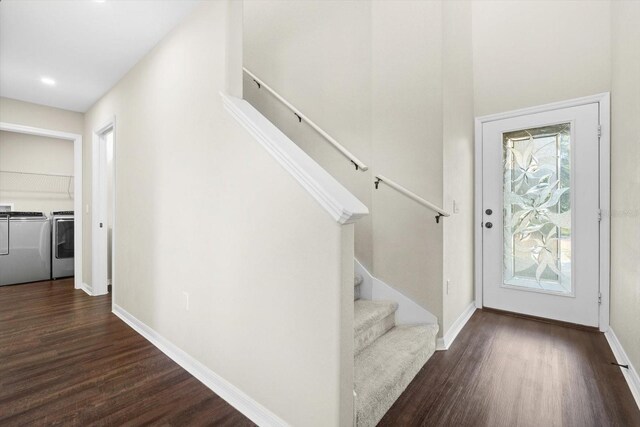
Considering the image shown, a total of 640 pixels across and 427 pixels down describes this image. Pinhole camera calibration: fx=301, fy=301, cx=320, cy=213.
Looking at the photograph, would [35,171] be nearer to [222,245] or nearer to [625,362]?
[222,245]

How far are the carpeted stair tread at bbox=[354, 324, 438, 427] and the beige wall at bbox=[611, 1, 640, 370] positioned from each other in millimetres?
1204

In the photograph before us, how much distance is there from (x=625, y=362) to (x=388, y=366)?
1.65 m

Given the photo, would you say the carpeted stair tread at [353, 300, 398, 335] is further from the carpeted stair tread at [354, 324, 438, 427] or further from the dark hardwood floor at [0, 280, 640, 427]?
the dark hardwood floor at [0, 280, 640, 427]

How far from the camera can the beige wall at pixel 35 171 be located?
4.79 m

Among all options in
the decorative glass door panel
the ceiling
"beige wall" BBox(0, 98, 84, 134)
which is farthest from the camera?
"beige wall" BBox(0, 98, 84, 134)

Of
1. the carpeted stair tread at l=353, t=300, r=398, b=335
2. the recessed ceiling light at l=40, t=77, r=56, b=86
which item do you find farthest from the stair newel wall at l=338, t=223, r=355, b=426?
the recessed ceiling light at l=40, t=77, r=56, b=86

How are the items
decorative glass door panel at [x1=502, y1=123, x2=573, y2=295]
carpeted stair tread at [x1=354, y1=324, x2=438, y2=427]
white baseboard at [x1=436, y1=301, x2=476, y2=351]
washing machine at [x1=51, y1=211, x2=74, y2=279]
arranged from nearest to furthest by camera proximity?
1. carpeted stair tread at [x1=354, y1=324, x2=438, y2=427]
2. white baseboard at [x1=436, y1=301, x2=476, y2=351]
3. decorative glass door panel at [x1=502, y1=123, x2=573, y2=295]
4. washing machine at [x1=51, y1=211, x2=74, y2=279]

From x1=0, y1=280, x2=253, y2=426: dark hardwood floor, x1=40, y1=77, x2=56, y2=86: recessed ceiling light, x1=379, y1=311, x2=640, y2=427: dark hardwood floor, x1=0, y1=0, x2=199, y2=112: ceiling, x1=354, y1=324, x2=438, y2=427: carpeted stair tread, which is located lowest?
x1=0, y1=280, x2=253, y2=426: dark hardwood floor

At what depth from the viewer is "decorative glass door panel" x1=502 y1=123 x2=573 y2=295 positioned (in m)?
2.77

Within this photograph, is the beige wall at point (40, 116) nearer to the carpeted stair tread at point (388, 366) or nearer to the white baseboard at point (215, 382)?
the white baseboard at point (215, 382)

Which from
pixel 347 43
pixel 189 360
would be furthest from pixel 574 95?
pixel 189 360

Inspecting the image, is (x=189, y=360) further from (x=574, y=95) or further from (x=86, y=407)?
(x=574, y=95)

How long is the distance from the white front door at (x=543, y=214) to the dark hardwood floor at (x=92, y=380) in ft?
9.14

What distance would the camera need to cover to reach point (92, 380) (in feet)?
6.24
